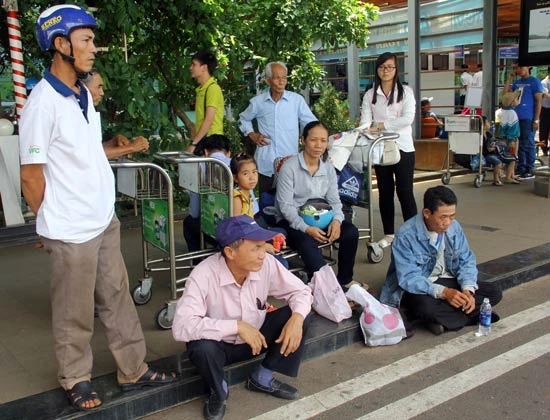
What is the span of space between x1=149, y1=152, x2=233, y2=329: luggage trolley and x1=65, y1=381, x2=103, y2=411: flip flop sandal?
106 cm

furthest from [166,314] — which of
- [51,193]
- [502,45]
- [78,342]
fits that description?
[502,45]

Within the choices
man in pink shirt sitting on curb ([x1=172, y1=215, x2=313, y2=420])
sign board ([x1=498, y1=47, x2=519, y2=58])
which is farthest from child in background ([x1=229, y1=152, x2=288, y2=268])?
sign board ([x1=498, y1=47, x2=519, y2=58])

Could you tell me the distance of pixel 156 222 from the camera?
176 inches

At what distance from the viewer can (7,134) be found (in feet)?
20.2

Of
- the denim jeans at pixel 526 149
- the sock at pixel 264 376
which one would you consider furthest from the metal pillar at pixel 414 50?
the sock at pixel 264 376

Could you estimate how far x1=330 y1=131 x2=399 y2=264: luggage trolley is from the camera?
5527mm

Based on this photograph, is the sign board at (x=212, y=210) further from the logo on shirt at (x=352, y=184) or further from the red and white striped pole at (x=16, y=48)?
the red and white striped pole at (x=16, y=48)

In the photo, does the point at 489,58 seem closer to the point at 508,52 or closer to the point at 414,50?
the point at 508,52

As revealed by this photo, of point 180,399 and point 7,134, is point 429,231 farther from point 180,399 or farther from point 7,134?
point 7,134

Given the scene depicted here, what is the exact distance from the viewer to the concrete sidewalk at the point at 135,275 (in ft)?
12.0

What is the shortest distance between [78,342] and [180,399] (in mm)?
681

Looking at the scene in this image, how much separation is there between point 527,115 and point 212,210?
24.5 feet

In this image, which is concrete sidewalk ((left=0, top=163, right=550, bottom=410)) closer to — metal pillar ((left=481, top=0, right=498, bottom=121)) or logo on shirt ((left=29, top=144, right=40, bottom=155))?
logo on shirt ((left=29, top=144, right=40, bottom=155))

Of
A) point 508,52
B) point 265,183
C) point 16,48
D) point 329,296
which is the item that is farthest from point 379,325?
point 508,52
